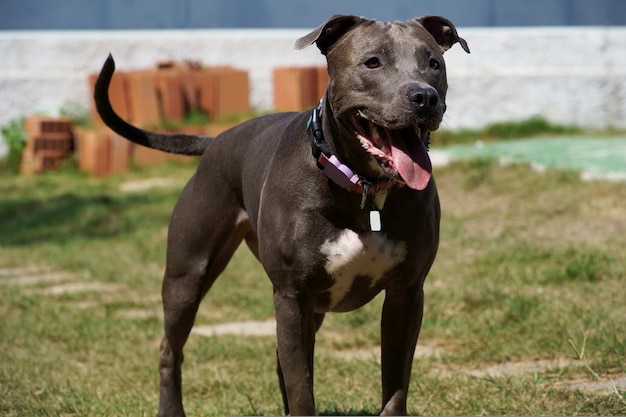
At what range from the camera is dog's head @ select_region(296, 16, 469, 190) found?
3770mm

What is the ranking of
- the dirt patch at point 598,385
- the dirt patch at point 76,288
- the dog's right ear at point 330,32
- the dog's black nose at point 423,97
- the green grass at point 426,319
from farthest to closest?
1. the dirt patch at point 76,288
2. the green grass at point 426,319
3. the dirt patch at point 598,385
4. the dog's right ear at point 330,32
5. the dog's black nose at point 423,97

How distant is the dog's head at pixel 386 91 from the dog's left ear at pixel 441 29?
6 cm

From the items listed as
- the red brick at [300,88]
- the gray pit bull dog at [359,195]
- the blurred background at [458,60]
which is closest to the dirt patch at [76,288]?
the gray pit bull dog at [359,195]

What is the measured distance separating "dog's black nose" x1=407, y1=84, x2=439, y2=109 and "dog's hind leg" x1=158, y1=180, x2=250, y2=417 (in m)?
1.42

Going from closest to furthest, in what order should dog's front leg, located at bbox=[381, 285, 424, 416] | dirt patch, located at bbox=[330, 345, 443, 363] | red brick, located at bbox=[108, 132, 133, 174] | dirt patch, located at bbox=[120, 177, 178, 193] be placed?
1. dog's front leg, located at bbox=[381, 285, 424, 416]
2. dirt patch, located at bbox=[330, 345, 443, 363]
3. dirt patch, located at bbox=[120, 177, 178, 193]
4. red brick, located at bbox=[108, 132, 133, 174]

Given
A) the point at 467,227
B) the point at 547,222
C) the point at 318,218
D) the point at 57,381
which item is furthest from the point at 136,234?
the point at 318,218

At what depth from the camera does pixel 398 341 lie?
14.2 feet

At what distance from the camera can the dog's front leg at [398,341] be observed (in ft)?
14.1

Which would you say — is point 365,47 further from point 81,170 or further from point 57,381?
point 81,170

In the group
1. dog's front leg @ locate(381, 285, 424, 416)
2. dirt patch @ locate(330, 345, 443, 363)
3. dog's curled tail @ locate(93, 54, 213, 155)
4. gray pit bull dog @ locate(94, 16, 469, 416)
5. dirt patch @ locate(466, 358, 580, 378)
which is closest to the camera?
gray pit bull dog @ locate(94, 16, 469, 416)

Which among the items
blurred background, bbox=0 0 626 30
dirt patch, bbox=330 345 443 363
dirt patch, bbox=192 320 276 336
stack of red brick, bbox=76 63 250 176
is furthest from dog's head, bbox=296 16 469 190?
blurred background, bbox=0 0 626 30

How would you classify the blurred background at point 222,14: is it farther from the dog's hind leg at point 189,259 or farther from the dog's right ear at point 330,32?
the dog's right ear at point 330,32

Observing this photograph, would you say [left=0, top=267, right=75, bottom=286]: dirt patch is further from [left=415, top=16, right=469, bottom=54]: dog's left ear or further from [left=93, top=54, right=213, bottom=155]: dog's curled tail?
[left=415, top=16, right=469, bottom=54]: dog's left ear

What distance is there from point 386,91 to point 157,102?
10464 millimetres
